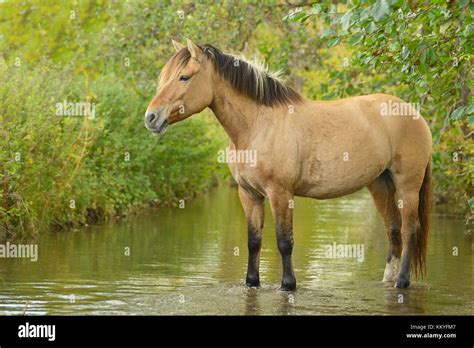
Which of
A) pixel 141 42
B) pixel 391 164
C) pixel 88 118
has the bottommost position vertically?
→ pixel 391 164

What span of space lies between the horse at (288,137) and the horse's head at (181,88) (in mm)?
10

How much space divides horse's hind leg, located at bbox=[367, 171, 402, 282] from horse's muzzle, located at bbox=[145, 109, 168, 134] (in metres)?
2.82

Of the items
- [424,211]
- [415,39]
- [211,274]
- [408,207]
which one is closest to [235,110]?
[415,39]

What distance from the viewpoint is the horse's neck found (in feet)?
33.5

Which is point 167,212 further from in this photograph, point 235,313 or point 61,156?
point 235,313

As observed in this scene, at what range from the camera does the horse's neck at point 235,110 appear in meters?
10.2

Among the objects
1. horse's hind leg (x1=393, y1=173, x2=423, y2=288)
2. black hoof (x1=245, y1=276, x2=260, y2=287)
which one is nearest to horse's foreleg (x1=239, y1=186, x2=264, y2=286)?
black hoof (x1=245, y1=276, x2=260, y2=287)

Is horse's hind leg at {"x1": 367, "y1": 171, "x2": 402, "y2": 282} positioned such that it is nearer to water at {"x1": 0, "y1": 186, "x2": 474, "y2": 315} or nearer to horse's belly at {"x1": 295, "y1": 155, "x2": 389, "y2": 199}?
water at {"x1": 0, "y1": 186, "x2": 474, "y2": 315}

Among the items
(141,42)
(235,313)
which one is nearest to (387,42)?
A: (235,313)

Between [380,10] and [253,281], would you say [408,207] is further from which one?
[380,10]

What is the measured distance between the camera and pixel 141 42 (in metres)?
20.6

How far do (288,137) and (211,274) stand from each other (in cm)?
242

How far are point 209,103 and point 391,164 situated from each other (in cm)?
221

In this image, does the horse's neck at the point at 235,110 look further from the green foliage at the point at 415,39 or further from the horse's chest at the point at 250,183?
the green foliage at the point at 415,39
